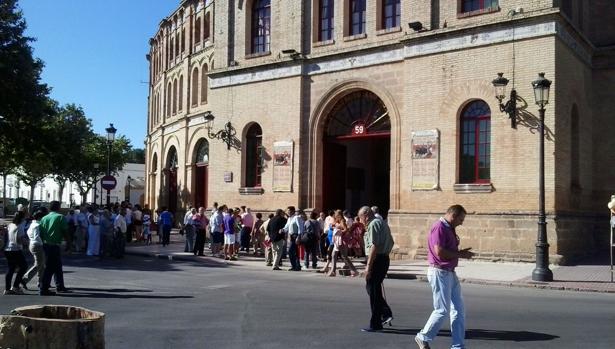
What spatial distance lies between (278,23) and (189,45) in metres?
12.6

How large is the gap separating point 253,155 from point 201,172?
9102 millimetres

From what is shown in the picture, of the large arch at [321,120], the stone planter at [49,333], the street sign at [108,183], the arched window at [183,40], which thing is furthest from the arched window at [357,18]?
the stone planter at [49,333]

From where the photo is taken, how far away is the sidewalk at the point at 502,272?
48.0ft

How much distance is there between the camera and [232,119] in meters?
26.2

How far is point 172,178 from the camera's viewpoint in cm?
3878

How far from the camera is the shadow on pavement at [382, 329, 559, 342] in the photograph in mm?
8206

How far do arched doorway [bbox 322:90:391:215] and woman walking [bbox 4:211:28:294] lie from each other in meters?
13.1

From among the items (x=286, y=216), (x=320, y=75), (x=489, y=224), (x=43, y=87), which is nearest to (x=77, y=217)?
(x=43, y=87)

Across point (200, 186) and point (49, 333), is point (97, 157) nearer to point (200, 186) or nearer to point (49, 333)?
point (200, 186)

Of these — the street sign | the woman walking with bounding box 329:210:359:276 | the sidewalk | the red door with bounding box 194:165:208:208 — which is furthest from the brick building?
the red door with bounding box 194:165:208:208

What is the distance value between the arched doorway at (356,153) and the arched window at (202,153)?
33.1ft

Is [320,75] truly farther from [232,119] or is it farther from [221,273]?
[221,273]

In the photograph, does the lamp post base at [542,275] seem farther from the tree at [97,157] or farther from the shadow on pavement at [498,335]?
the tree at [97,157]

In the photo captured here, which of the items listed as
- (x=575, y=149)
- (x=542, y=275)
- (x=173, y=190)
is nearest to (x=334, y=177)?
(x=575, y=149)
